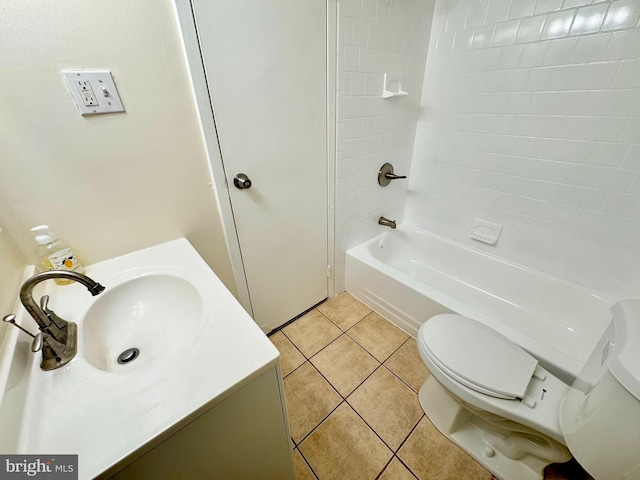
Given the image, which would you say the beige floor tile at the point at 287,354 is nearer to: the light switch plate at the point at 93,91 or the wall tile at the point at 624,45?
the light switch plate at the point at 93,91

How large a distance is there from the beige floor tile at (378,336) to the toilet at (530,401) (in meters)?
0.29

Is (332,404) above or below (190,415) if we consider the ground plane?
below

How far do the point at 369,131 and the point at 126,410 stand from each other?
1.46 metres

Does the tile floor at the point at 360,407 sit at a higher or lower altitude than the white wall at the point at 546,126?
lower

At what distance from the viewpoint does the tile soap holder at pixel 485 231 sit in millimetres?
1547

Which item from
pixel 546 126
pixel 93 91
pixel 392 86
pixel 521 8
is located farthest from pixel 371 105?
pixel 93 91

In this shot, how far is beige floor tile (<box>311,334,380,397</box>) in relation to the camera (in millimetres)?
1264

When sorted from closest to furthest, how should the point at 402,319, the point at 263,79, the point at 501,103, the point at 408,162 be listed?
the point at 263,79
the point at 501,103
the point at 402,319
the point at 408,162

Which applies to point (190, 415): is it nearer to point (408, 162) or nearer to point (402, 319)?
point (402, 319)

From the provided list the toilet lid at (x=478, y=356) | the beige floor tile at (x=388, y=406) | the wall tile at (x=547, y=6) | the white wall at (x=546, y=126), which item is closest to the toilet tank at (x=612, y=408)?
the toilet lid at (x=478, y=356)

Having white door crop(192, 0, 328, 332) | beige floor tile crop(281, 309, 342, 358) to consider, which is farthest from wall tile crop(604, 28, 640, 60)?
beige floor tile crop(281, 309, 342, 358)

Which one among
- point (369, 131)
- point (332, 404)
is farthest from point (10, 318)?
point (369, 131)

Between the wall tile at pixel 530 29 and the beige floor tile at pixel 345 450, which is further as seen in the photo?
the wall tile at pixel 530 29

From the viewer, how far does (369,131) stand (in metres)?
1.40
